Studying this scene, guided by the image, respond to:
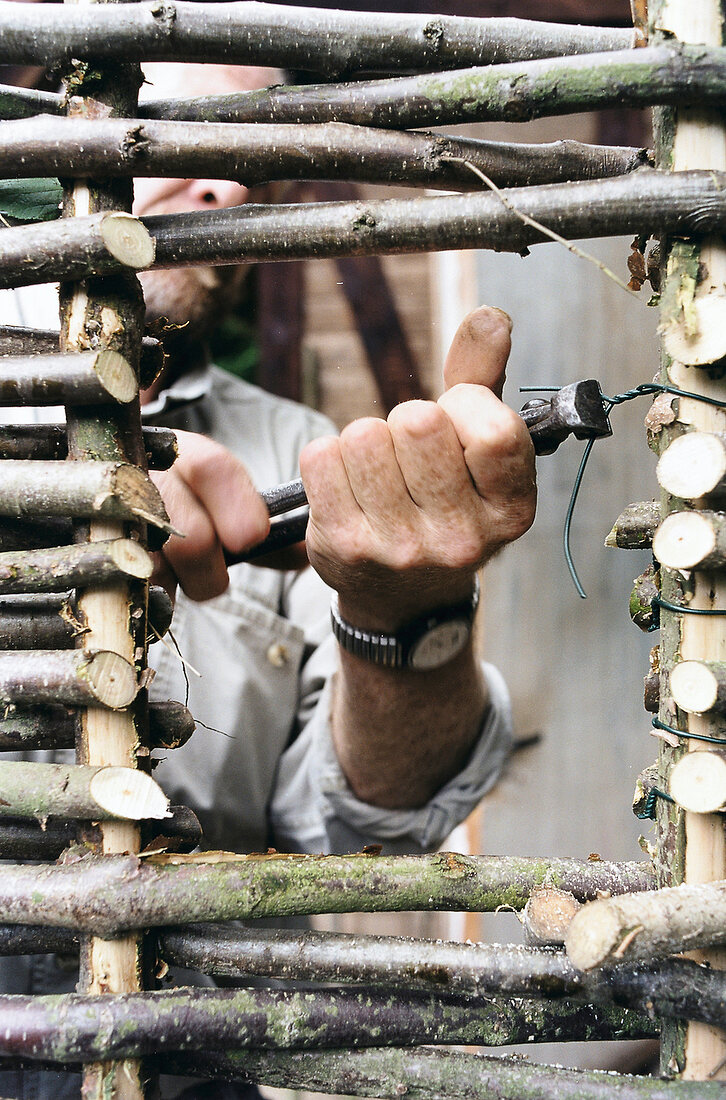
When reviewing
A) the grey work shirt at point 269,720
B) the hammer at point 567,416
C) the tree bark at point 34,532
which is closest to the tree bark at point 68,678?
the tree bark at point 34,532

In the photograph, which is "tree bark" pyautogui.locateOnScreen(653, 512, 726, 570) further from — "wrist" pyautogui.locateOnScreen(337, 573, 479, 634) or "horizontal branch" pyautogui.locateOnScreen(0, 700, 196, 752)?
"horizontal branch" pyautogui.locateOnScreen(0, 700, 196, 752)

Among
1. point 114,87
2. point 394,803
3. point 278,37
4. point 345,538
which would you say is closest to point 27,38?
point 114,87

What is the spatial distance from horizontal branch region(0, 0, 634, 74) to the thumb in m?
0.22

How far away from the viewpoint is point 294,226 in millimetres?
754

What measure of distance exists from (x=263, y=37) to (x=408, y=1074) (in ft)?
2.82

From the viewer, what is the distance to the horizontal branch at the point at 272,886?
2.36 feet

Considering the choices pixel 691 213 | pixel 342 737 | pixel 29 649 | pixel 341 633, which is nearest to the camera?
pixel 691 213

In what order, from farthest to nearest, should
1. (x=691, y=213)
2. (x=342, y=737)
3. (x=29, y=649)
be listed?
(x=342, y=737)
(x=29, y=649)
(x=691, y=213)

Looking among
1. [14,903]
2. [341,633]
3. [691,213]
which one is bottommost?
[14,903]

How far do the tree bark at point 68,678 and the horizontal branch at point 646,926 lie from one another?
0.39 m

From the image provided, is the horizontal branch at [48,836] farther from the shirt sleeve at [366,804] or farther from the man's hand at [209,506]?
the shirt sleeve at [366,804]

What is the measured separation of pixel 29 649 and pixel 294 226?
0.44 meters

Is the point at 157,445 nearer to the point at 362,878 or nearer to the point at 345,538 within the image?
the point at 345,538

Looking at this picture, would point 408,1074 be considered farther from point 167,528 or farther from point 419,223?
point 419,223
